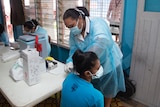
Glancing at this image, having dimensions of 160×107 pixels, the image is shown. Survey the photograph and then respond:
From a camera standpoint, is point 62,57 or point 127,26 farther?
point 62,57

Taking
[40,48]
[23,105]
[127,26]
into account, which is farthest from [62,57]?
[23,105]

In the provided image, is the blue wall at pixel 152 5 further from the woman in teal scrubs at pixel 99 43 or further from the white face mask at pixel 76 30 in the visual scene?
the white face mask at pixel 76 30

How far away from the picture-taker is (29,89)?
1215 millimetres

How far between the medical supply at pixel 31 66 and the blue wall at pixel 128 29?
4.13 ft

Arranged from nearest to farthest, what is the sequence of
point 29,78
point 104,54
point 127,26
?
point 29,78, point 104,54, point 127,26

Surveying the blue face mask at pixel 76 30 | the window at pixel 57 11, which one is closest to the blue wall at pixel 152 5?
the window at pixel 57 11

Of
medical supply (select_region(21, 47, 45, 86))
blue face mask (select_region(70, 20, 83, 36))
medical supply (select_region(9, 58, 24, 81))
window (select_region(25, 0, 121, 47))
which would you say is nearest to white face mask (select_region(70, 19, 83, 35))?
blue face mask (select_region(70, 20, 83, 36))

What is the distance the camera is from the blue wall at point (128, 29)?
6.36 feet

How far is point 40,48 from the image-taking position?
141cm

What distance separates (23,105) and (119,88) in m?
1.06

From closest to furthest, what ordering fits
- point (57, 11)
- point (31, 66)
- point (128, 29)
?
point (31, 66) < point (128, 29) < point (57, 11)

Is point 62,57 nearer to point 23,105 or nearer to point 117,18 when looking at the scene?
point 117,18

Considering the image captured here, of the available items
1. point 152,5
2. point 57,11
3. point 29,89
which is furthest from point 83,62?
point 57,11

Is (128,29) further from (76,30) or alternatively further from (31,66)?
(31,66)
